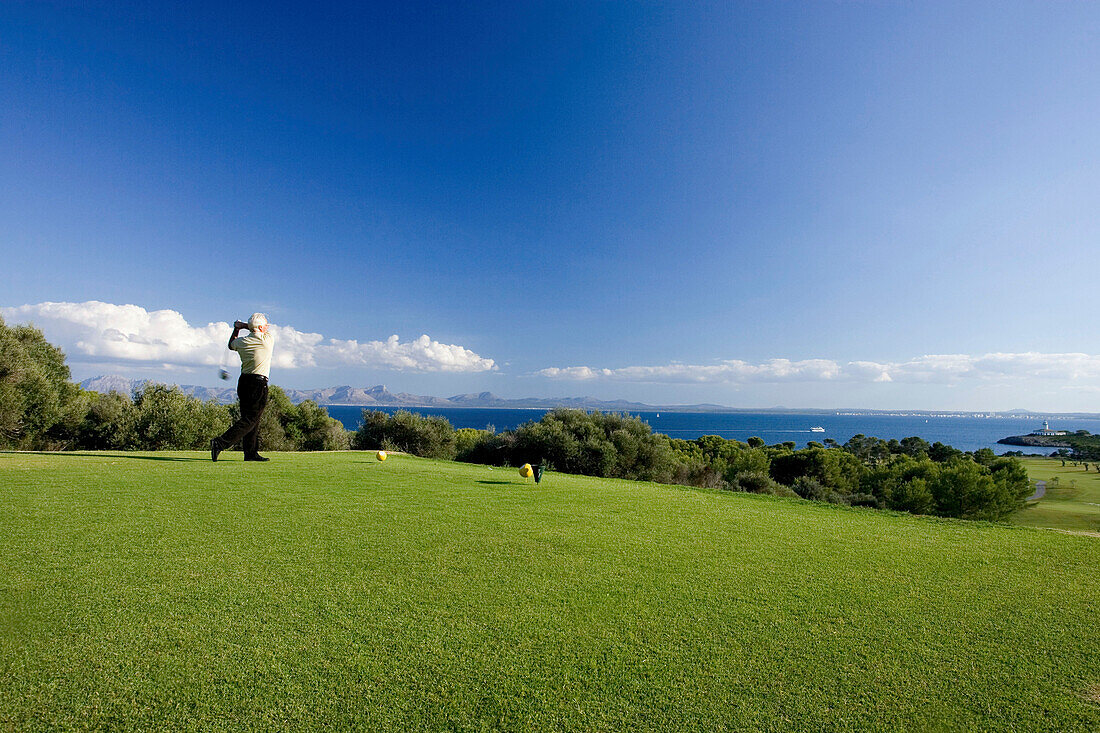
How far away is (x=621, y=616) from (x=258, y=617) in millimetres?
2494

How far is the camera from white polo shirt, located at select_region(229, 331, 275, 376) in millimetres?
9016

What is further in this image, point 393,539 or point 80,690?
point 393,539

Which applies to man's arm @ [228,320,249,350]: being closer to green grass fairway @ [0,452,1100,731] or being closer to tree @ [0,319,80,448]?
green grass fairway @ [0,452,1100,731]

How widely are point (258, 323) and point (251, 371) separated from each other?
956 mm

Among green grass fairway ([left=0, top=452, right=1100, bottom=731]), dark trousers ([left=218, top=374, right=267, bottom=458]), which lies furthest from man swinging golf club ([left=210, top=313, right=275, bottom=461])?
green grass fairway ([left=0, top=452, right=1100, bottom=731])

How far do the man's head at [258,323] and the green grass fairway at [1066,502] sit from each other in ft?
75.5

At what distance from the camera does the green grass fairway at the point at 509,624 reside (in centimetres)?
237

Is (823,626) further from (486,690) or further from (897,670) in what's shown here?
(486,690)

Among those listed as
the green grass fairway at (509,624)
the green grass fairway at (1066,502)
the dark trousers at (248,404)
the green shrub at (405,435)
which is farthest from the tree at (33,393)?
the green grass fairway at (1066,502)

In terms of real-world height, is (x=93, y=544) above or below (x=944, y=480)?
above

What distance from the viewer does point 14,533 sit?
4.23 meters

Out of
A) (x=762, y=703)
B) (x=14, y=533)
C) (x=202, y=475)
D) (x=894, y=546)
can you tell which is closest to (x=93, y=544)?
(x=14, y=533)

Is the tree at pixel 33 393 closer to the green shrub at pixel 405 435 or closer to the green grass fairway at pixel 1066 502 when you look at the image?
the green shrub at pixel 405 435

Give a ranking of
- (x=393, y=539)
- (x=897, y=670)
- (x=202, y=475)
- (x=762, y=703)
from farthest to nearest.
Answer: (x=202, y=475)
(x=393, y=539)
(x=897, y=670)
(x=762, y=703)
